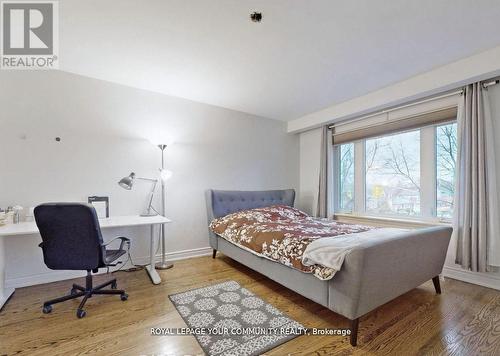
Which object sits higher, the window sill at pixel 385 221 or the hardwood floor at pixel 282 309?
the window sill at pixel 385 221

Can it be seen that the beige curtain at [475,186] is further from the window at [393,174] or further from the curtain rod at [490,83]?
the window at [393,174]

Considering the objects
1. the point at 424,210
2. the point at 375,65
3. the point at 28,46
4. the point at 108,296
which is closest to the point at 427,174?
the point at 424,210

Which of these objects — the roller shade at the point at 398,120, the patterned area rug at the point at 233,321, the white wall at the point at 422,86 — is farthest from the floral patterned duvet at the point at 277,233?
the white wall at the point at 422,86

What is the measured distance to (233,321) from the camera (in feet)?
6.02

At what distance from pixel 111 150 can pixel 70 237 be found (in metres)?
1.37

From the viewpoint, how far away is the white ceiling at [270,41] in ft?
5.83

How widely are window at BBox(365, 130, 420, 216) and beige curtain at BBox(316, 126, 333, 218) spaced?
592 millimetres

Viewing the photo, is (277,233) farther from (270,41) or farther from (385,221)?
(385,221)

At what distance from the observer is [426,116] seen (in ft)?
9.66

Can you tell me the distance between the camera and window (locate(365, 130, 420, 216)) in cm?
322

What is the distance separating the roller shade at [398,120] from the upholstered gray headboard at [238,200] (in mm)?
1318

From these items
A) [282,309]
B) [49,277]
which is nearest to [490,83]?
[282,309]

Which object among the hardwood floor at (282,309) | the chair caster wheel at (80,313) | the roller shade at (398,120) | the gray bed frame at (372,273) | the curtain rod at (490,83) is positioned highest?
the curtain rod at (490,83)

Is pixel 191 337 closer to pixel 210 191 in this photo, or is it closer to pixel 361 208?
pixel 210 191
